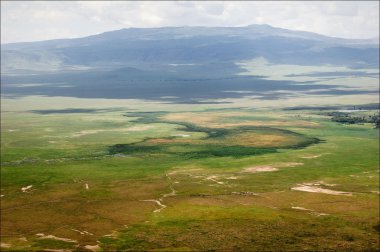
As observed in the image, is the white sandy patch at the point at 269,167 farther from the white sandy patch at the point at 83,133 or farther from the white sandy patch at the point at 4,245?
the white sandy patch at the point at 83,133

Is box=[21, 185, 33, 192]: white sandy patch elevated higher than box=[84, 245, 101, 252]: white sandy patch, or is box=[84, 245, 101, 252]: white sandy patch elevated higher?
box=[21, 185, 33, 192]: white sandy patch

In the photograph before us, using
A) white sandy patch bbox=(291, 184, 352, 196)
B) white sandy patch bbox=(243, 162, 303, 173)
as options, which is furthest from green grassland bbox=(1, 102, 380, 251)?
white sandy patch bbox=(291, 184, 352, 196)

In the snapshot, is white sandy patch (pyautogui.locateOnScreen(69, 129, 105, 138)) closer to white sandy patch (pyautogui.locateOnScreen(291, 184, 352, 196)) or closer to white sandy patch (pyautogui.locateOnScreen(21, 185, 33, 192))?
white sandy patch (pyautogui.locateOnScreen(21, 185, 33, 192))

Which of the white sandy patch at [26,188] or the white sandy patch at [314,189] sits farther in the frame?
the white sandy patch at [26,188]

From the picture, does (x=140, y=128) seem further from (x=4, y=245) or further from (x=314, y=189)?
(x=4, y=245)

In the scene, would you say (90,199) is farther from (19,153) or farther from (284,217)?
(19,153)

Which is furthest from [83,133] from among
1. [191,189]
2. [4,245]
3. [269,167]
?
[4,245]

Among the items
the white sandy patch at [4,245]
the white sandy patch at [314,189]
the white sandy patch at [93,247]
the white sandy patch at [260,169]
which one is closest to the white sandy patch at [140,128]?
the white sandy patch at [260,169]

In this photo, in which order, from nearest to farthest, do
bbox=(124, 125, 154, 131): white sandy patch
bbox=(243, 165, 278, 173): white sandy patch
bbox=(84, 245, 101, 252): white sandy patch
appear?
bbox=(84, 245, 101, 252): white sandy patch
bbox=(243, 165, 278, 173): white sandy patch
bbox=(124, 125, 154, 131): white sandy patch
